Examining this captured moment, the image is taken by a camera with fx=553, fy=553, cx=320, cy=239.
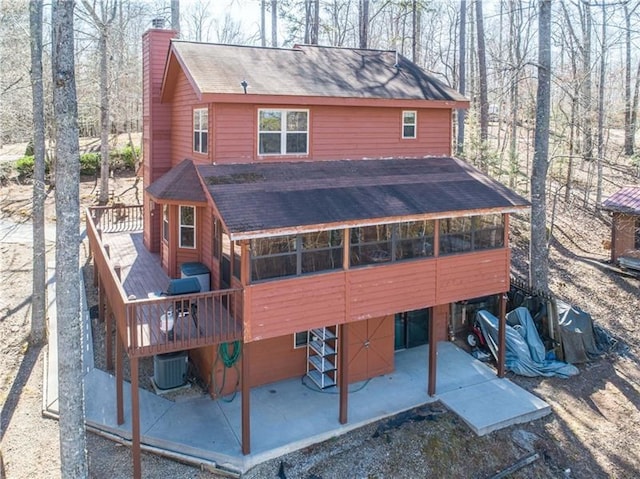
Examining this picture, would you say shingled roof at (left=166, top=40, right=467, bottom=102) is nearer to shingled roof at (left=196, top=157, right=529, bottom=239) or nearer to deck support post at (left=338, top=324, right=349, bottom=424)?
shingled roof at (left=196, top=157, right=529, bottom=239)

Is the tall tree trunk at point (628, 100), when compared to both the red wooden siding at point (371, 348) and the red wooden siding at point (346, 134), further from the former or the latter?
the red wooden siding at point (371, 348)

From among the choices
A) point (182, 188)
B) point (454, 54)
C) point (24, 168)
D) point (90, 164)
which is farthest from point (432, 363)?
point (454, 54)

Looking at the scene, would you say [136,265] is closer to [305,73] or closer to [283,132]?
[283,132]

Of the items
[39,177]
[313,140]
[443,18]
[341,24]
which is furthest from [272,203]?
[443,18]

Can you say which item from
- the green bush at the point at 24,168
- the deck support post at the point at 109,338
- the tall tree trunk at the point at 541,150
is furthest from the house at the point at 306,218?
the green bush at the point at 24,168

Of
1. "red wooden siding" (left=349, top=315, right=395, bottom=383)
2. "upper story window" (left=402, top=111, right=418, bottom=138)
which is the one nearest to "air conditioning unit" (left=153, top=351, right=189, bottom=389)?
"red wooden siding" (left=349, top=315, right=395, bottom=383)

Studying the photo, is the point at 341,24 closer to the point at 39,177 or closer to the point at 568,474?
the point at 39,177
